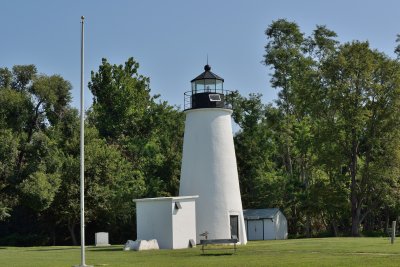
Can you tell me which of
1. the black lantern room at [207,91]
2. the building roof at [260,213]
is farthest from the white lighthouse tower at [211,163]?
the building roof at [260,213]

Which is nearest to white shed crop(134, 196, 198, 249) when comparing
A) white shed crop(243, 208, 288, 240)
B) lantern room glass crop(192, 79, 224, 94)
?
lantern room glass crop(192, 79, 224, 94)

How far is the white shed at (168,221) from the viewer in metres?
33.7

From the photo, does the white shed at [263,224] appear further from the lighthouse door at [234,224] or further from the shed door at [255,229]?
the lighthouse door at [234,224]

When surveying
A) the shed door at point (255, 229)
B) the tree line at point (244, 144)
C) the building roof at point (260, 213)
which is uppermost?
the tree line at point (244, 144)

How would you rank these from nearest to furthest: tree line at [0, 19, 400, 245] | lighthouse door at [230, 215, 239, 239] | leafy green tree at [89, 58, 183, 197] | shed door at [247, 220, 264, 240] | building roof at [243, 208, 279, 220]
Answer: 1. lighthouse door at [230, 215, 239, 239]
2. tree line at [0, 19, 400, 245]
3. building roof at [243, 208, 279, 220]
4. shed door at [247, 220, 264, 240]
5. leafy green tree at [89, 58, 183, 197]

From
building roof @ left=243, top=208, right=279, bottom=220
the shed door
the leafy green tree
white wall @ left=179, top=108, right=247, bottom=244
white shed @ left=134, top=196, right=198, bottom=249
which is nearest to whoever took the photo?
white shed @ left=134, top=196, right=198, bottom=249

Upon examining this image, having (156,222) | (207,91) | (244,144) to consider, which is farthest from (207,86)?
(244,144)

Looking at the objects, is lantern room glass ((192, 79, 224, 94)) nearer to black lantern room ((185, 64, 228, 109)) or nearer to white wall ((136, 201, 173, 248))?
black lantern room ((185, 64, 228, 109))

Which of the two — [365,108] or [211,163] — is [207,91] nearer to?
[211,163]

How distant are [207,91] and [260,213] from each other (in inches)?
641

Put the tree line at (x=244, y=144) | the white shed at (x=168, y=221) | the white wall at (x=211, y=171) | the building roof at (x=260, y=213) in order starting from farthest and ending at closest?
the building roof at (x=260, y=213) → the tree line at (x=244, y=144) → the white wall at (x=211, y=171) → the white shed at (x=168, y=221)

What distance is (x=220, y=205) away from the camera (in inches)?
1437

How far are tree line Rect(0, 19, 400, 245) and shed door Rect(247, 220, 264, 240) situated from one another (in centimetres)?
513

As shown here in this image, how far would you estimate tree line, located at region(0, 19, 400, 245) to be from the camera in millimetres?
46969
